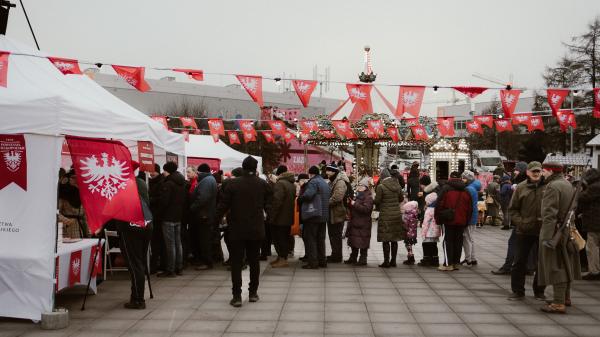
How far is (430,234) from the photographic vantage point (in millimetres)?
10859

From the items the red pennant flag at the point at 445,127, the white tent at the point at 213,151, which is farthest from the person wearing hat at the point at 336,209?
the red pennant flag at the point at 445,127

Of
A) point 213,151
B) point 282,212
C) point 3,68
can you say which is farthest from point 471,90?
point 213,151

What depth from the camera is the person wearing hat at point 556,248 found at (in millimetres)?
6961

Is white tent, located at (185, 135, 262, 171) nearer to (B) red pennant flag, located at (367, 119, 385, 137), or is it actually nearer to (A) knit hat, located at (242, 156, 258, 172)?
(B) red pennant flag, located at (367, 119, 385, 137)

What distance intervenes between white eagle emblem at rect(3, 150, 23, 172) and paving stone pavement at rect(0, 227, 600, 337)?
173 centimetres

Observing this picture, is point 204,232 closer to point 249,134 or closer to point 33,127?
point 33,127

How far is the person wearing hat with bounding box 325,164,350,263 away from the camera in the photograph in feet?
36.7

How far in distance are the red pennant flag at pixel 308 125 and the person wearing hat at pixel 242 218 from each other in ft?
49.7

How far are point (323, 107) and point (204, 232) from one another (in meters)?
70.4

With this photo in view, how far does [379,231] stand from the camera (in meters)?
10.9

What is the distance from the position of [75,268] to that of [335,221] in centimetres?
505

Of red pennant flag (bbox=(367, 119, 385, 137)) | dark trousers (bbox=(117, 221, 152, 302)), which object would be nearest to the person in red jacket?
dark trousers (bbox=(117, 221, 152, 302))

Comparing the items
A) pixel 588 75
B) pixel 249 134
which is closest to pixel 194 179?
pixel 249 134

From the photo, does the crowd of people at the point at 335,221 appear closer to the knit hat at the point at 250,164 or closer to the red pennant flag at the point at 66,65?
the knit hat at the point at 250,164
